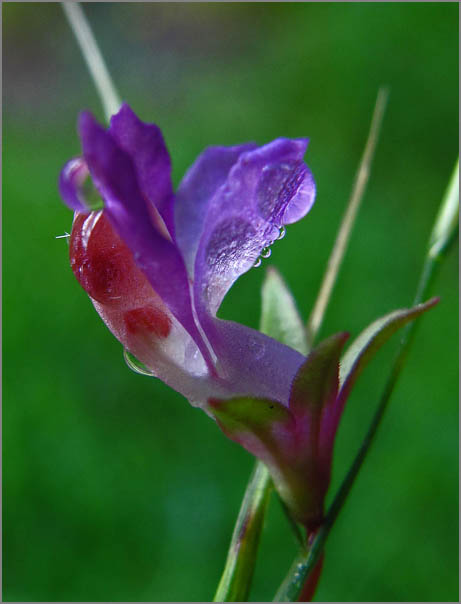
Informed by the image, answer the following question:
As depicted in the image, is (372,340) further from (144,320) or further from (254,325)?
(254,325)

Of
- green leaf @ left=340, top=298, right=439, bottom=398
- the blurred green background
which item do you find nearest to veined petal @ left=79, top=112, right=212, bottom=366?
green leaf @ left=340, top=298, right=439, bottom=398

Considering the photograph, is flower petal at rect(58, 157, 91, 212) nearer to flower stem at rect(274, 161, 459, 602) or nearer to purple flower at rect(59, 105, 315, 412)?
purple flower at rect(59, 105, 315, 412)

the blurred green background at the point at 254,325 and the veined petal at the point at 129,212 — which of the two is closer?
the veined petal at the point at 129,212

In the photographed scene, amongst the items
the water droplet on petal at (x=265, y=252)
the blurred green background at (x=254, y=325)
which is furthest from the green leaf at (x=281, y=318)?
the blurred green background at (x=254, y=325)

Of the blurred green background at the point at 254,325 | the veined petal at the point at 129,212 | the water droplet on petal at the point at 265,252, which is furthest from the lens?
the blurred green background at the point at 254,325

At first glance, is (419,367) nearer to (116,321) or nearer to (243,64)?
(116,321)

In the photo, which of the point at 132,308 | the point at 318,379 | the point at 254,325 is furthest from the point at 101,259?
the point at 254,325

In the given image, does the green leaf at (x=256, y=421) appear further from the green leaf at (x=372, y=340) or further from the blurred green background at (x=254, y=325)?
the blurred green background at (x=254, y=325)

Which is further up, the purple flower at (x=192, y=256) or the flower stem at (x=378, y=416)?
the purple flower at (x=192, y=256)
